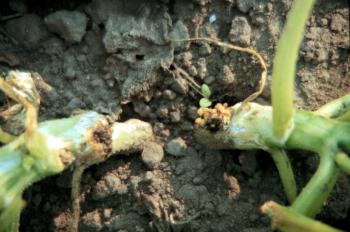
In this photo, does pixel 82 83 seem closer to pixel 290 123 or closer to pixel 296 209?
pixel 290 123

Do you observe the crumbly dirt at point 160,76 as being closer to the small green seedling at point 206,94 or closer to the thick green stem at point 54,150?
the small green seedling at point 206,94

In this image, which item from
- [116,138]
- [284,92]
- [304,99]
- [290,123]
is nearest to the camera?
[284,92]

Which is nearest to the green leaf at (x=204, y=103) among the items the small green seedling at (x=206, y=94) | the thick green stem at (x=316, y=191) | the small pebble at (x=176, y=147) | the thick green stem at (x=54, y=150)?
the small green seedling at (x=206, y=94)

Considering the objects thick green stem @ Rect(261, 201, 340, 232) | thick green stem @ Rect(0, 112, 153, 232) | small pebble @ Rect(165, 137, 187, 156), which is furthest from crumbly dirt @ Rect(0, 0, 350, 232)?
thick green stem @ Rect(261, 201, 340, 232)

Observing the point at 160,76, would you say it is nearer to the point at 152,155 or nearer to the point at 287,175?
the point at 152,155

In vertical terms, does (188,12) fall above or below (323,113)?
above

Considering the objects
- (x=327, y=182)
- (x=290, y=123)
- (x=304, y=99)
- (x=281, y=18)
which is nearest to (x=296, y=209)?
(x=327, y=182)

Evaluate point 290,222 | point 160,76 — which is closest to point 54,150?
point 160,76
